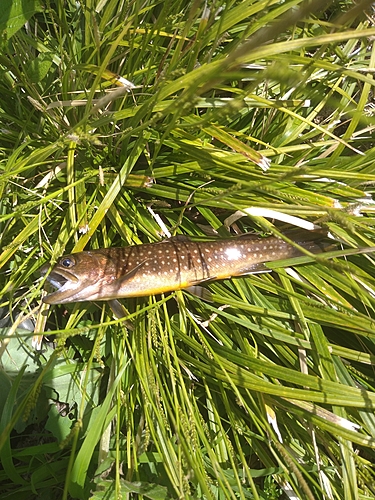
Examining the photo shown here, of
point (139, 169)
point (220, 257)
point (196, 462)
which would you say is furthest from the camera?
point (139, 169)

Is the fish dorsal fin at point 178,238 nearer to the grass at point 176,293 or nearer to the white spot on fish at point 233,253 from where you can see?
the grass at point 176,293

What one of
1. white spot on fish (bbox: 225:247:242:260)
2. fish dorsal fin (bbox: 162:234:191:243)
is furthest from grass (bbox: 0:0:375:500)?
white spot on fish (bbox: 225:247:242:260)

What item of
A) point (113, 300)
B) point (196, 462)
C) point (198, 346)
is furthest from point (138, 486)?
point (113, 300)

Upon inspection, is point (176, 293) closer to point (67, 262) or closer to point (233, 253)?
point (233, 253)

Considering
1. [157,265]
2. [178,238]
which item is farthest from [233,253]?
[157,265]

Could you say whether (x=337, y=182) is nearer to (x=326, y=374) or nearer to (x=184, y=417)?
(x=326, y=374)

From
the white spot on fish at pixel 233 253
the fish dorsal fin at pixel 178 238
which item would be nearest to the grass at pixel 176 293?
the fish dorsal fin at pixel 178 238

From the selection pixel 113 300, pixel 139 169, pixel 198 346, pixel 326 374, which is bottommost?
pixel 326 374
